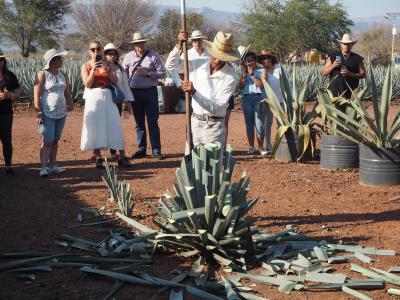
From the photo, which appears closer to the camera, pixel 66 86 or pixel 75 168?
pixel 66 86

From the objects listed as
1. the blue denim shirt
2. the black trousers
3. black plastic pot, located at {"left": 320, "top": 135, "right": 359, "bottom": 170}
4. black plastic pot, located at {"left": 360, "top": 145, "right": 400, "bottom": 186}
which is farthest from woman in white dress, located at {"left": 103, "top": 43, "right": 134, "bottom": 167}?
black plastic pot, located at {"left": 360, "top": 145, "right": 400, "bottom": 186}

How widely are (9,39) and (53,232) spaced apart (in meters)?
46.9

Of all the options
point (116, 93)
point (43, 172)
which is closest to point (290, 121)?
point (116, 93)

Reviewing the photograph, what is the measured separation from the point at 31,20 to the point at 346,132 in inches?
1577

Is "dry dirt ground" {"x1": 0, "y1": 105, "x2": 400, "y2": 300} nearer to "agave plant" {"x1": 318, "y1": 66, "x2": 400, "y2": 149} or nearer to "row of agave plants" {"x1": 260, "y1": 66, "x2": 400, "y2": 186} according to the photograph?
"row of agave plants" {"x1": 260, "y1": 66, "x2": 400, "y2": 186}

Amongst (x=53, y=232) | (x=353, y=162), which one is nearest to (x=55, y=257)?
(x=53, y=232)

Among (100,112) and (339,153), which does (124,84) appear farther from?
(339,153)

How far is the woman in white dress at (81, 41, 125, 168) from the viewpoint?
8336mm

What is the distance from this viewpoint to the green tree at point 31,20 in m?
44.5

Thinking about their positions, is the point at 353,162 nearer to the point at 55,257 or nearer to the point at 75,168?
the point at 75,168

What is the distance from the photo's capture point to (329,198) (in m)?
6.89

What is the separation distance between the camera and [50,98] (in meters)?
7.85

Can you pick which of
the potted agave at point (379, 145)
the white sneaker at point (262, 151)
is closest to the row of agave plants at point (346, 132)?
the potted agave at point (379, 145)

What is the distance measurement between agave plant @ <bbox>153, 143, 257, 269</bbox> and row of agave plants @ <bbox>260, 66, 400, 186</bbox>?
3.01 metres
